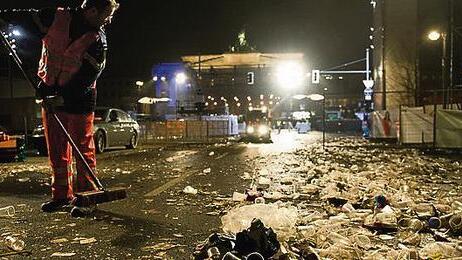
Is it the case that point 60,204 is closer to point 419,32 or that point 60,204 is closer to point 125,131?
point 125,131

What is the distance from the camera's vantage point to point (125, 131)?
1953 centimetres

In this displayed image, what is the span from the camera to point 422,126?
2044 cm

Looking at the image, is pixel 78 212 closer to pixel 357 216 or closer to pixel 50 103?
pixel 50 103

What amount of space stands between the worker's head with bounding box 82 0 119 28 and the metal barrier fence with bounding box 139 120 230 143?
74.1ft

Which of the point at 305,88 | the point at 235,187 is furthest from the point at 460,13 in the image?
the point at 235,187

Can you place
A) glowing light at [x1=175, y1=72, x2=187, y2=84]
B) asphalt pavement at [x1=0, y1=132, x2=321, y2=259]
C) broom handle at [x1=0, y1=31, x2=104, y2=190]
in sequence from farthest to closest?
1. glowing light at [x1=175, y1=72, x2=187, y2=84]
2. broom handle at [x1=0, y1=31, x2=104, y2=190]
3. asphalt pavement at [x1=0, y1=132, x2=321, y2=259]

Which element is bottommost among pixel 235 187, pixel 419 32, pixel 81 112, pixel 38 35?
pixel 235 187

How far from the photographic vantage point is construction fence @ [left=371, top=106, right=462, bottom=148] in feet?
56.4

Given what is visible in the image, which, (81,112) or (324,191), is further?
(324,191)

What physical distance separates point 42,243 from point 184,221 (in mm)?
1526

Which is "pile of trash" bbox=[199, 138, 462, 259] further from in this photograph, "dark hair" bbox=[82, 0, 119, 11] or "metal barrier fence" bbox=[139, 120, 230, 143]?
"metal barrier fence" bbox=[139, 120, 230, 143]

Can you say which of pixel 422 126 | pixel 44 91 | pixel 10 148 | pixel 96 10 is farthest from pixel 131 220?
pixel 422 126

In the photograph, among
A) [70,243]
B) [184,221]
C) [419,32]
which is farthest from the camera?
[419,32]

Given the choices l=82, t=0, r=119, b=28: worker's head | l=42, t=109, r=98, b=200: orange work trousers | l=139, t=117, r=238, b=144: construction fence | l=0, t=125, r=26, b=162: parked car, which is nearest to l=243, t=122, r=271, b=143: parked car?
l=139, t=117, r=238, b=144: construction fence
